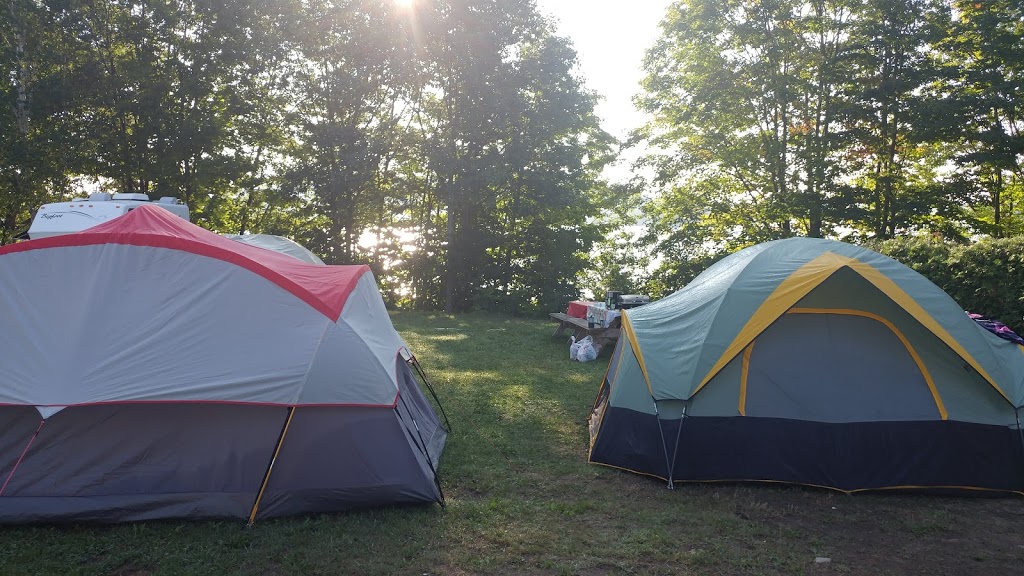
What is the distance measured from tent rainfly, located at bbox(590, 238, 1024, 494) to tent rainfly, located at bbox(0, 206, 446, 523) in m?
1.95

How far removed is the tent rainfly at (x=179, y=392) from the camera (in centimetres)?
416

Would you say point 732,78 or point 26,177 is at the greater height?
point 732,78

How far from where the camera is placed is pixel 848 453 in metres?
5.03

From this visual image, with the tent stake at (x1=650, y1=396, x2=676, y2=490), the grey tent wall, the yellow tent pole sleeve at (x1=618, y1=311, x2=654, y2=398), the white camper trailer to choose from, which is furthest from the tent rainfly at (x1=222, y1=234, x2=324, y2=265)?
the tent stake at (x1=650, y1=396, x2=676, y2=490)

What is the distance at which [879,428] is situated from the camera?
16.5ft

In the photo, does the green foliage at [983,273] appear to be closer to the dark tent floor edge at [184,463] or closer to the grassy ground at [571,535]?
the grassy ground at [571,535]

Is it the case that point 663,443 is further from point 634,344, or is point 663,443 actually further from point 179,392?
point 179,392

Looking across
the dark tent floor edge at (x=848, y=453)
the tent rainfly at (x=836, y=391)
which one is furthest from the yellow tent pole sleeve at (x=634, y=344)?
the dark tent floor edge at (x=848, y=453)

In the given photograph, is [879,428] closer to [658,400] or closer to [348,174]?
[658,400]

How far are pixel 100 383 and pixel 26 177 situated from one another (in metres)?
16.3

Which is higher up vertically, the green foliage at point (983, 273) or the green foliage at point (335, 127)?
the green foliage at point (335, 127)

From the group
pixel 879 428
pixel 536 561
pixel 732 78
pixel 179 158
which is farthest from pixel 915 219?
pixel 179 158

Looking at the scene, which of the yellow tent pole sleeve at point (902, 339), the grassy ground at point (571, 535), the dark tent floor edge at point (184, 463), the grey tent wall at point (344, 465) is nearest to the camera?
the grassy ground at point (571, 535)

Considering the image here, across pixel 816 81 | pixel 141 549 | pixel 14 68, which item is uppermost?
pixel 816 81
